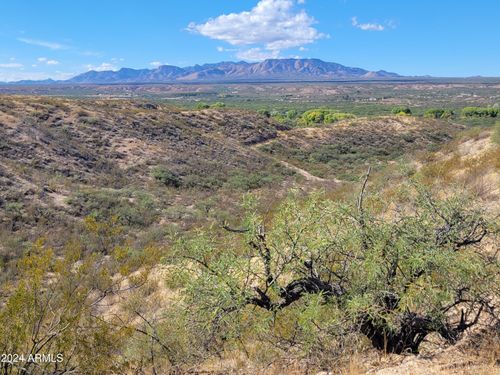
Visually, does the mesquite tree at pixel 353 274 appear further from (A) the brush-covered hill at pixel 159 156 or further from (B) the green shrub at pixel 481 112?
(B) the green shrub at pixel 481 112

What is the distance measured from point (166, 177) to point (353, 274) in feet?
67.1

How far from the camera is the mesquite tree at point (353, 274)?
4379mm

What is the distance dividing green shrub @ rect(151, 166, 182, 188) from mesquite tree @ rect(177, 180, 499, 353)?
1917 centimetres

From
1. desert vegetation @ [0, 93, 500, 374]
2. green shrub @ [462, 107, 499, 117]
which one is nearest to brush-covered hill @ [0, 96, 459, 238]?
desert vegetation @ [0, 93, 500, 374]

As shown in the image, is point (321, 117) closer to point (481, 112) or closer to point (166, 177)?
point (481, 112)

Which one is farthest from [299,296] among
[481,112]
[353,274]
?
[481,112]

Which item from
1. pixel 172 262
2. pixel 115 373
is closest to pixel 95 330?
pixel 115 373

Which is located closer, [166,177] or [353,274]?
[353,274]

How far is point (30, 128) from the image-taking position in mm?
25938

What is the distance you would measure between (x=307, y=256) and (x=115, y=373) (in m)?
3.25

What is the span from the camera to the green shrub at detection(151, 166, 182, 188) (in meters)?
23.8

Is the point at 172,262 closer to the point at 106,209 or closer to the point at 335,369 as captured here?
the point at 335,369

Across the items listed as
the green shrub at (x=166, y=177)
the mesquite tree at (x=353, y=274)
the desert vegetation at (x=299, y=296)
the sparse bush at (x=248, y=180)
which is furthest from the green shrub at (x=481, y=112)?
the mesquite tree at (x=353, y=274)

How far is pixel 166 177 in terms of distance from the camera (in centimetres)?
2419
